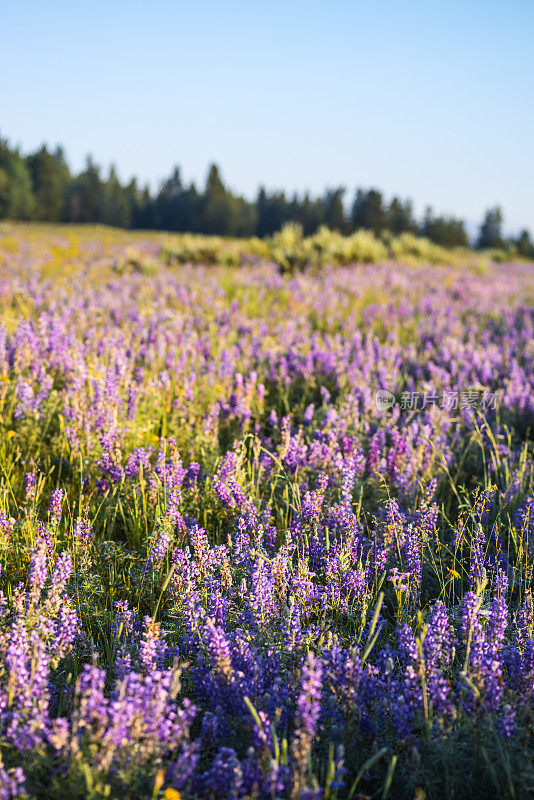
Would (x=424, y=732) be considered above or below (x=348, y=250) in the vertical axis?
below

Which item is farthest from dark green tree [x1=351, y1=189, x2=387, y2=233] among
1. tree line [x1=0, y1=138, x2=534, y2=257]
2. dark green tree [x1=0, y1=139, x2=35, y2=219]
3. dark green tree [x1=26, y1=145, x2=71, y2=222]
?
dark green tree [x1=26, y1=145, x2=71, y2=222]

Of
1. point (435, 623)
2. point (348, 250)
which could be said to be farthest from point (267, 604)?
point (348, 250)

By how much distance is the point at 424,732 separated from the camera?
1854 millimetres

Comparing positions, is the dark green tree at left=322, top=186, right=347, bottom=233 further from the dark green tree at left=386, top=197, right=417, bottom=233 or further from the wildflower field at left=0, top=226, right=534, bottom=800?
the wildflower field at left=0, top=226, right=534, bottom=800

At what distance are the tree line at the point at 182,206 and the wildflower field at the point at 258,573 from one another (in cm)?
4522

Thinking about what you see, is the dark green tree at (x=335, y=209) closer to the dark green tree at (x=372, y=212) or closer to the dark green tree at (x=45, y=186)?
the dark green tree at (x=372, y=212)

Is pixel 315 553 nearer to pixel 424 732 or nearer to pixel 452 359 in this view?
pixel 424 732

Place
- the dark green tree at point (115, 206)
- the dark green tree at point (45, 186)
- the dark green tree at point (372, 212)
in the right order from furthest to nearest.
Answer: the dark green tree at point (115, 206) < the dark green tree at point (45, 186) < the dark green tree at point (372, 212)

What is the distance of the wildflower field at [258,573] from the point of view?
1657mm

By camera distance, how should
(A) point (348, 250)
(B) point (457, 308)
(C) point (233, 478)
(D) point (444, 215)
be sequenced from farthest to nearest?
(D) point (444, 215) < (A) point (348, 250) < (B) point (457, 308) < (C) point (233, 478)

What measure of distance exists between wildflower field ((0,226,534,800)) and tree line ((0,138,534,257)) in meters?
45.2

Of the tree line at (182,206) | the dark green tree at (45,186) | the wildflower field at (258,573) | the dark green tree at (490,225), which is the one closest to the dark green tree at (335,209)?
the tree line at (182,206)

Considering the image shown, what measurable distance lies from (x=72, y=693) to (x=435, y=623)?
1302 mm

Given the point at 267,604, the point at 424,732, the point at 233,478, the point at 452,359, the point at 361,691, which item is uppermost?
the point at 452,359
